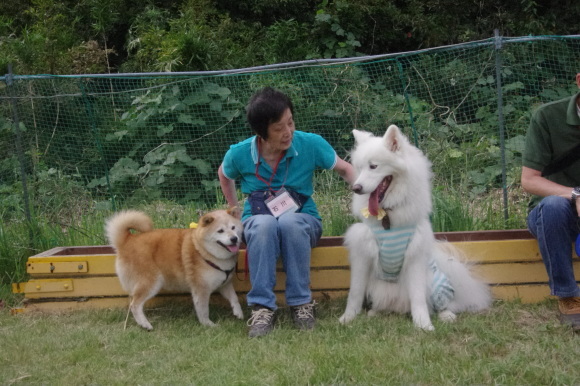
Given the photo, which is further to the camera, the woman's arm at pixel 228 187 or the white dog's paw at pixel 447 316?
the woman's arm at pixel 228 187

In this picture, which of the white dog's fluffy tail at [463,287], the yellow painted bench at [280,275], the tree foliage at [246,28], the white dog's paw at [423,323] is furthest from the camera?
the tree foliage at [246,28]

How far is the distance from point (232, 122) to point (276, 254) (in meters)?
2.18

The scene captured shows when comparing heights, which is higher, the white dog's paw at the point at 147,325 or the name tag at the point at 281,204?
the name tag at the point at 281,204

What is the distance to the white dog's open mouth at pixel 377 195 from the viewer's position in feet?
9.63

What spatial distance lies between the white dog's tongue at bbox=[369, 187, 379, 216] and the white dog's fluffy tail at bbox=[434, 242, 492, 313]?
48 centimetres

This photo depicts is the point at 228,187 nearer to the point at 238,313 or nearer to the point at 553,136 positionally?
the point at 238,313

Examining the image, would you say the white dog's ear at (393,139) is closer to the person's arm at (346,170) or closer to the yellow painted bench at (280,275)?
the person's arm at (346,170)

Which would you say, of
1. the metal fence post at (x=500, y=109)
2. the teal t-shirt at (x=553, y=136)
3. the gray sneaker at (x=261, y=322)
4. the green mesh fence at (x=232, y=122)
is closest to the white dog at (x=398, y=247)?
the gray sneaker at (x=261, y=322)

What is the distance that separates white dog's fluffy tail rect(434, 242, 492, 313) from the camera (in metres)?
3.12

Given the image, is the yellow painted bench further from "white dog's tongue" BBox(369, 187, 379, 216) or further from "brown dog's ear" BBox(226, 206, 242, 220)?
"white dog's tongue" BBox(369, 187, 379, 216)

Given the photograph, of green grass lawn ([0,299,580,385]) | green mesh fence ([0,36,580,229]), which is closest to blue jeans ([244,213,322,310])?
green grass lawn ([0,299,580,385])

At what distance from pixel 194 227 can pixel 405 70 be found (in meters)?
3.16

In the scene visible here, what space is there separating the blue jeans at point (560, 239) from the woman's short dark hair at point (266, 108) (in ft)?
4.21

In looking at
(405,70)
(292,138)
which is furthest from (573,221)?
(405,70)
